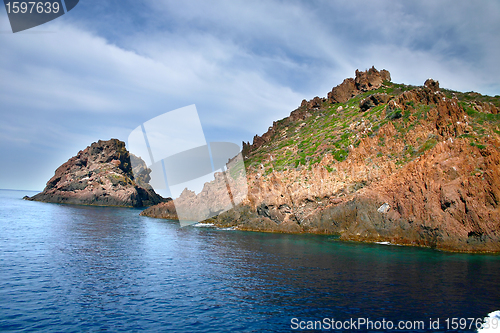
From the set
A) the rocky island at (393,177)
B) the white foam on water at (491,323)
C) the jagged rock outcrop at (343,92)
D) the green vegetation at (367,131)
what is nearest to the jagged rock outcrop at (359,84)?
the jagged rock outcrop at (343,92)

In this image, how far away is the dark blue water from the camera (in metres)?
17.9

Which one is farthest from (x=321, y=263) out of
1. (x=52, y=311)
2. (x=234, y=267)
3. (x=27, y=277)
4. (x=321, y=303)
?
(x=27, y=277)

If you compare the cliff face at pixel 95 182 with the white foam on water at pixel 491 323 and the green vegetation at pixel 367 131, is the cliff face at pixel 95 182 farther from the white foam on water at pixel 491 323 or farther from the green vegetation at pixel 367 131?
the white foam on water at pixel 491 323

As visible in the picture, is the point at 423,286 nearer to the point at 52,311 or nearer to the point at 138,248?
the point at 52,311

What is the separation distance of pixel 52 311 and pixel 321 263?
27.0 meters

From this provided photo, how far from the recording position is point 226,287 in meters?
24.5

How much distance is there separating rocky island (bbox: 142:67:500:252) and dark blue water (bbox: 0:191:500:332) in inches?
274

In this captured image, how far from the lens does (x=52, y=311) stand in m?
18.3

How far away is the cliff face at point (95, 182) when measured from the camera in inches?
6403

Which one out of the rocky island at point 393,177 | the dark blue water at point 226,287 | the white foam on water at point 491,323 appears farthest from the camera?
the rocky island at point 393,177

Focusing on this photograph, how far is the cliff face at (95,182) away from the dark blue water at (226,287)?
136668mm

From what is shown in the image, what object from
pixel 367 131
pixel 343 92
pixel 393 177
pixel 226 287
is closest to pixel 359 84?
pixel 343 92

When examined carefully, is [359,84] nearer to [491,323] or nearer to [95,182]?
[491,323]

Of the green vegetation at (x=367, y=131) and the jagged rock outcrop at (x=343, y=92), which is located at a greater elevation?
the jagged rock outcrop at (x=343, y=92)
